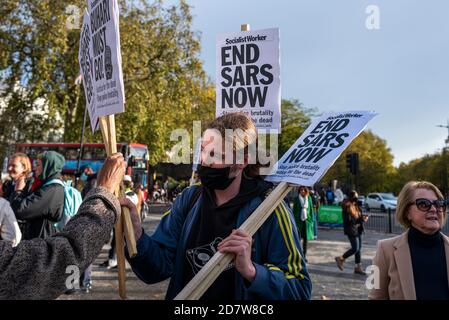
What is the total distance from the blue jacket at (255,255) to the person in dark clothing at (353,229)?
256 inches

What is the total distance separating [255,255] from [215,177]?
413 millimetres

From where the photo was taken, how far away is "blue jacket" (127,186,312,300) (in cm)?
186

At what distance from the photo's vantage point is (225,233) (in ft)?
6.76

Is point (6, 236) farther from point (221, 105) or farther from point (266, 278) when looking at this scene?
point (266, 278)

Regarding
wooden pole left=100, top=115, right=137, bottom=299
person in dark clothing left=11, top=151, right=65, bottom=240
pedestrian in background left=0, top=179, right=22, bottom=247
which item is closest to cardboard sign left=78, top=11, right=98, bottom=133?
wooden pole left=100, top=115, right=137, bottom=299

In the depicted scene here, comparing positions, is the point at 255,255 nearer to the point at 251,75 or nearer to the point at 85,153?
the point at 251,75

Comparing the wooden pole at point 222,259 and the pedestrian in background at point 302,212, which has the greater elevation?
the wooden pole at point 222,259

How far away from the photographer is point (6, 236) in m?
3.79

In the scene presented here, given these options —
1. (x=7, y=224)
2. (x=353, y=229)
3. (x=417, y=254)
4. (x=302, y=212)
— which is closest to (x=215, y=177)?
(x=417, y=254)

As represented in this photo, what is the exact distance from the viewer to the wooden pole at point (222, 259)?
1.73m

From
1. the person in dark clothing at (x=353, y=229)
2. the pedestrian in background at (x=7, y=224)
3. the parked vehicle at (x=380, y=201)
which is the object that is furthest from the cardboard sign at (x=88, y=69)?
the parked vehicle at (x=380, y=201)

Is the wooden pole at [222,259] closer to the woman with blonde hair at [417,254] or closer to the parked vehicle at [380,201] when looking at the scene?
the woman with blonde hair at [417,254]

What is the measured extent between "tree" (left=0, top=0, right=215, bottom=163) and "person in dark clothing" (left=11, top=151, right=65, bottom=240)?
14.8 m

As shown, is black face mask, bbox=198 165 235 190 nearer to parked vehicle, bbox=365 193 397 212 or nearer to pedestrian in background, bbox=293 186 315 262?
pedestrian in background, bbox=293 186 315 262
